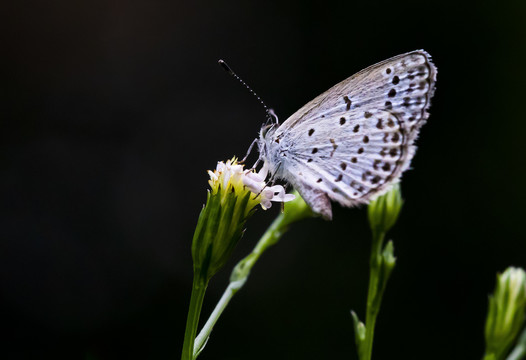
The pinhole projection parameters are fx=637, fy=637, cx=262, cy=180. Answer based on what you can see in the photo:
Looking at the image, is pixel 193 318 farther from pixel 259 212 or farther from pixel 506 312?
pixel 259 212

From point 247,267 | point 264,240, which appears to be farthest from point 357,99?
point 247,267

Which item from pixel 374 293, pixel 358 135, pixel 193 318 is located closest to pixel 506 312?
pixel 374 293

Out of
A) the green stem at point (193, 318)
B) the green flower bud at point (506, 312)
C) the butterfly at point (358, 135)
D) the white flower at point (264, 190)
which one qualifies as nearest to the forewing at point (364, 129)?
the butterfly at point (358, 135)

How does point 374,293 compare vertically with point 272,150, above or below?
below

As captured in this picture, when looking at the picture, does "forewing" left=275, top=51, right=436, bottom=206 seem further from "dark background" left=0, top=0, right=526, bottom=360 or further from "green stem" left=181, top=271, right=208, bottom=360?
"dark background" left=0, top=0, right=526, bottom=360

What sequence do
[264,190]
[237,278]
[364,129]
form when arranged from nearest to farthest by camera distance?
[237,278]
[264,190]
[364,129]

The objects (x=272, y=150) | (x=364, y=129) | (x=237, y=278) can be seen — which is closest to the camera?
(x=237, y=278)

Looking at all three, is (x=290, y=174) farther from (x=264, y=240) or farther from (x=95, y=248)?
(x=95, y=248)
